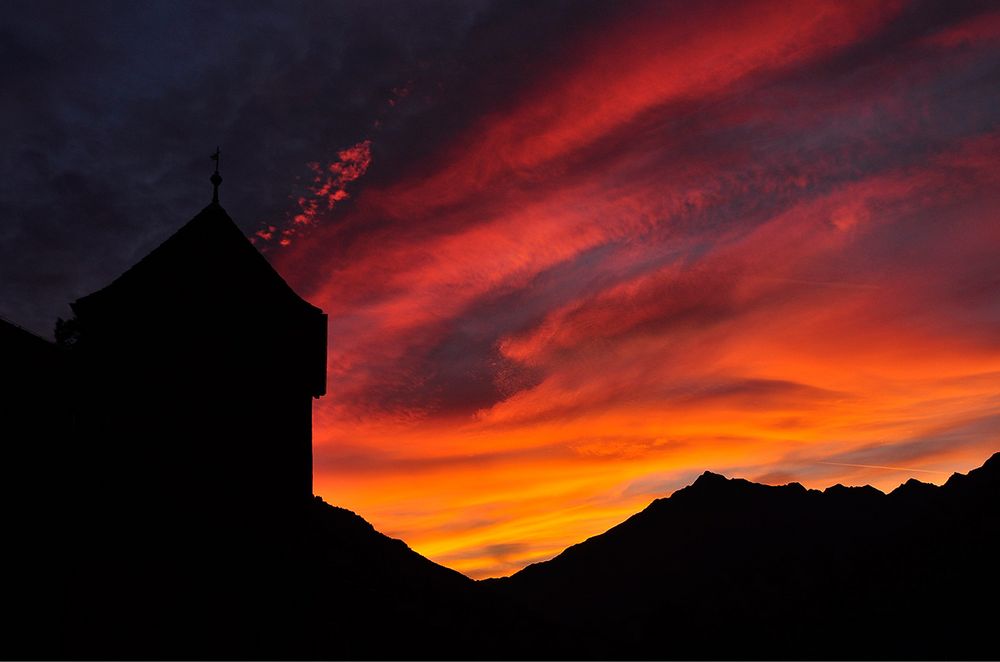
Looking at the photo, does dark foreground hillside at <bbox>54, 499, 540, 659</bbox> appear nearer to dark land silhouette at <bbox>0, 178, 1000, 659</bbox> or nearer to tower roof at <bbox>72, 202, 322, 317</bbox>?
dark land silhouette at <bbox>0, 178, 1000, 659</bbox>

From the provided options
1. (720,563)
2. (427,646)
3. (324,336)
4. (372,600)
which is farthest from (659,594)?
(324,336)

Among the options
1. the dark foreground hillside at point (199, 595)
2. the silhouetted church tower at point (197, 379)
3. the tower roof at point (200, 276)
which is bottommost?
the dark foreground hillside at point (199, 595)

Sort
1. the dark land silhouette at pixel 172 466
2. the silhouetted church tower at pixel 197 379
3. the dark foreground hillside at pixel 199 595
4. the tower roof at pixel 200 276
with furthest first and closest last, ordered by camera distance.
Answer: the tower roof at pixel 200 276, the silhouetted church tower at pixel 197 379, the dark land silhouette at pixel 172 466, the dark foreground hillside at pixel 199 595

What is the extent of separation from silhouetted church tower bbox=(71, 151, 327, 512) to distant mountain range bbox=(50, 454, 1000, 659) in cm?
115

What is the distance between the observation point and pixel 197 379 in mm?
22203

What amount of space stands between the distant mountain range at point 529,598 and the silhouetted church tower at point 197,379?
1.15 meters

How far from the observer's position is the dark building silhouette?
70.9 feet

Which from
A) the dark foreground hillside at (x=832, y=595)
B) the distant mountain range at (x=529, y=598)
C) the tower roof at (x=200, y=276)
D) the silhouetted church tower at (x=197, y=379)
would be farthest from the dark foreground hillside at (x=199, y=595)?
the dark foreground hillside at (x=832, y=595)

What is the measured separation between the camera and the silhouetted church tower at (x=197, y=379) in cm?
2159

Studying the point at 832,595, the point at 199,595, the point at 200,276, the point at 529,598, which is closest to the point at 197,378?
the point at 200,276

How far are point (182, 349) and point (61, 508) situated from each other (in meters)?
5.39

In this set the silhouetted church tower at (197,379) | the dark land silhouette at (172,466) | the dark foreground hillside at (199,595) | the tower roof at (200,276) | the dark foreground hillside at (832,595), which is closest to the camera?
the dark foreground hillside at (199,595)

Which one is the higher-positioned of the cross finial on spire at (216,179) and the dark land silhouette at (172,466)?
the cross finial on spire at (216,179)

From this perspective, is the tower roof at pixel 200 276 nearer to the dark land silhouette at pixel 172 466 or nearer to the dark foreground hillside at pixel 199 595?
the dark land silhouette at pixel 172 466
